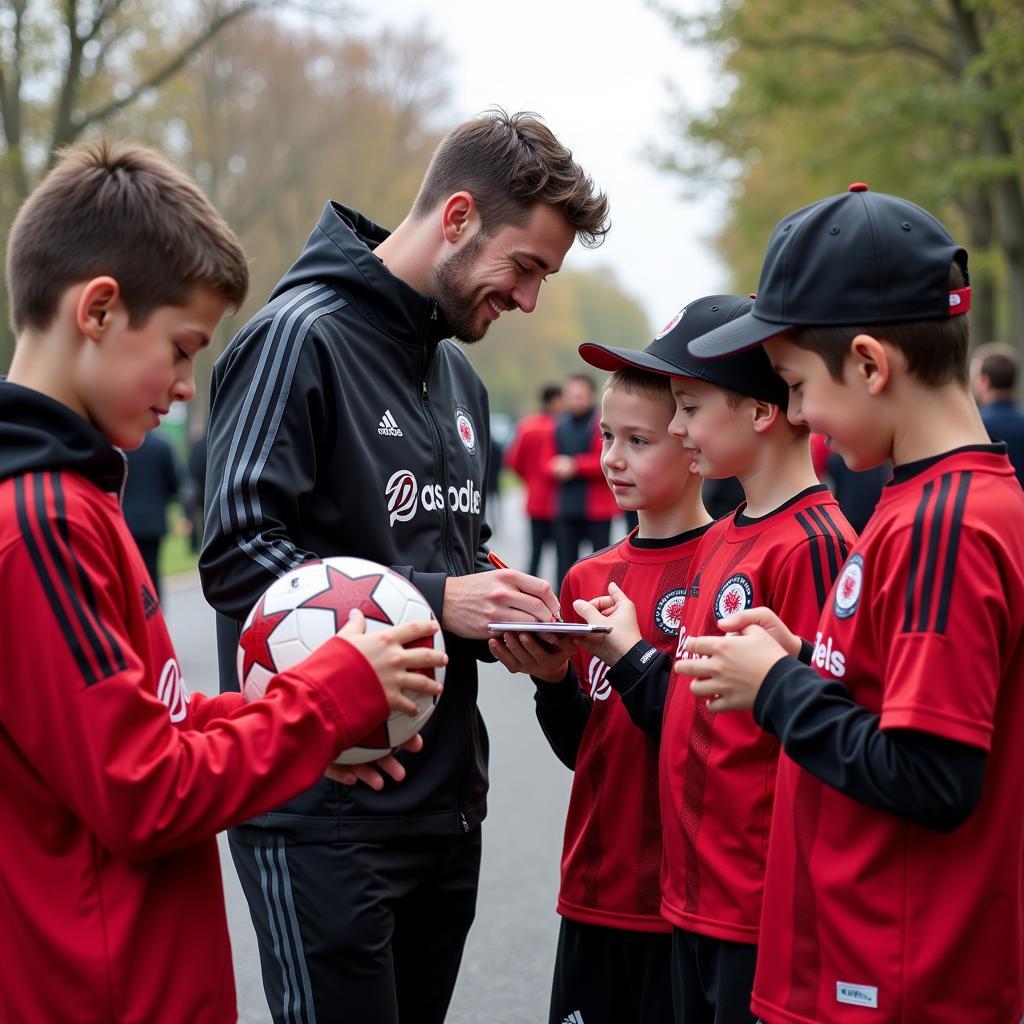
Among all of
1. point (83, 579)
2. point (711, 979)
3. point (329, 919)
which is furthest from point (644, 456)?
point (83, 579)

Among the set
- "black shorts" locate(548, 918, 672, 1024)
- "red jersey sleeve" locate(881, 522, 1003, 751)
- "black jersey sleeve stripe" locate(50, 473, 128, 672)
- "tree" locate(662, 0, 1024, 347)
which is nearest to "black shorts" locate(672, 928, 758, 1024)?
"black shorts" locate(548, 918, 672, 1024)

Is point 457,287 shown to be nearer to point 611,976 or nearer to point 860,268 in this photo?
point 860,268

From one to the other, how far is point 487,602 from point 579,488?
36.1 ft

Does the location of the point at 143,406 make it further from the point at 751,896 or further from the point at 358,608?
the point at 751,896

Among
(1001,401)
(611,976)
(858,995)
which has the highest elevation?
(1001,401)

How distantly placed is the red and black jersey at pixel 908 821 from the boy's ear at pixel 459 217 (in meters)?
1.42

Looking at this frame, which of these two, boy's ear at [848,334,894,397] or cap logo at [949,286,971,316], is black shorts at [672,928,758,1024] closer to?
boy's ear at [848,334,894,397]

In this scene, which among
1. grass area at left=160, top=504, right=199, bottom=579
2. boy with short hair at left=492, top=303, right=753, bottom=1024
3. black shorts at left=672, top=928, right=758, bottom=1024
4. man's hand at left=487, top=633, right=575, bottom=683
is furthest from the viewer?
grass area at left=160, top=504, right=199, bottom=579

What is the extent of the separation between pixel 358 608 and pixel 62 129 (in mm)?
18268

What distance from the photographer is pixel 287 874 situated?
9.63ft

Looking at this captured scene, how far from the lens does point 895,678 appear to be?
2.21 m

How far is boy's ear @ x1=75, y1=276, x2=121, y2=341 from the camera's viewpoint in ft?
7.18

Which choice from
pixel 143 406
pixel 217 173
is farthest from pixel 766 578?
pixel 217 173

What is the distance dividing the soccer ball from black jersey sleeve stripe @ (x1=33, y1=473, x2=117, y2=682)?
1.47 feet
